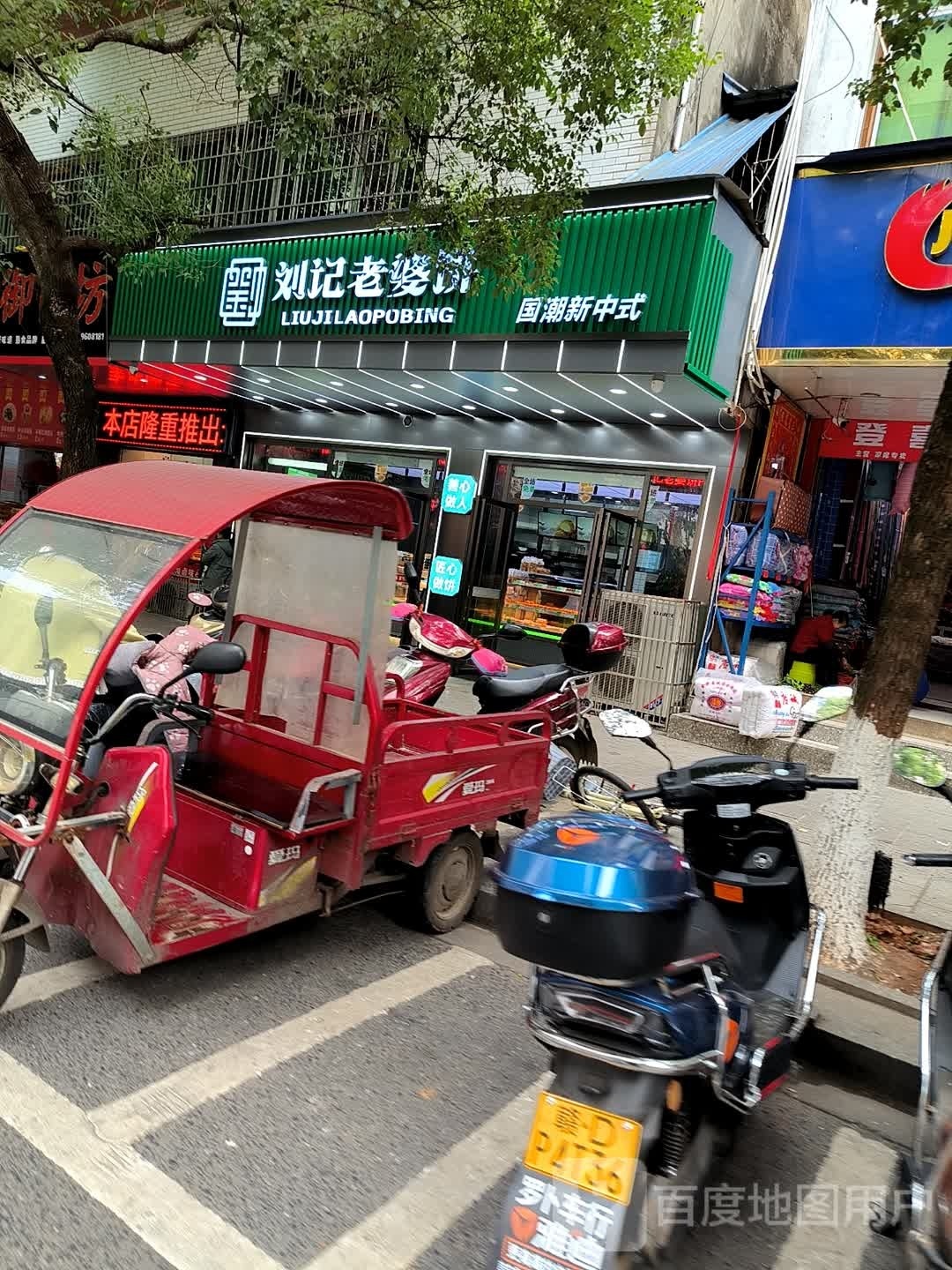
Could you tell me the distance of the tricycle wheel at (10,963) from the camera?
3115 mm

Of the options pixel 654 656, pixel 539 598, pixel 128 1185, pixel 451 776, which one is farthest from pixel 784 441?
pixel 128 1185

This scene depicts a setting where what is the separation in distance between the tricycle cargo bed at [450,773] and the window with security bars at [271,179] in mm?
8909

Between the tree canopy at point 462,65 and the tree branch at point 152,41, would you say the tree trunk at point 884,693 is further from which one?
the tree branch at point 152,41

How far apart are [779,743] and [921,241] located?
5.23 m

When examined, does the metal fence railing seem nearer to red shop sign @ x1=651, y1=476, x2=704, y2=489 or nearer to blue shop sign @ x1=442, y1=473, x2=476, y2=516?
red shop sign @ x1=651, y1=476, x2=704, y2=489

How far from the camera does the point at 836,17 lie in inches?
391

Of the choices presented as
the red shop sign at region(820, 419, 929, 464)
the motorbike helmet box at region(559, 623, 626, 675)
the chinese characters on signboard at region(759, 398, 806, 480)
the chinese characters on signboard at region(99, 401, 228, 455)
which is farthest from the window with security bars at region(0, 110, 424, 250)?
the motorbike helmet box at region(559, 623, 626, 675)

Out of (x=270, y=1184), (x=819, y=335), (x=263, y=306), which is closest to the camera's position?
(x=270, y=1184)

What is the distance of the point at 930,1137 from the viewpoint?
254 cm

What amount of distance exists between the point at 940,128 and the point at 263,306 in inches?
322

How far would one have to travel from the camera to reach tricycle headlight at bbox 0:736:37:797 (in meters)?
3.14

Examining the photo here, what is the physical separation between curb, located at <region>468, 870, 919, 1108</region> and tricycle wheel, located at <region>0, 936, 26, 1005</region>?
3215mm

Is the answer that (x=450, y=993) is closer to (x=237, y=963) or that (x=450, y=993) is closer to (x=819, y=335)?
(x=237, y=963)

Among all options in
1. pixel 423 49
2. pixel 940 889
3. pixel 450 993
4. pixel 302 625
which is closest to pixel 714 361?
pixel 423 49
